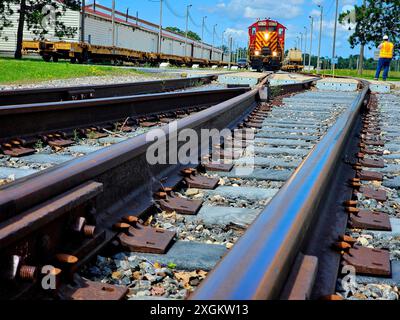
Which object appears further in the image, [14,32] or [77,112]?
[14,32]

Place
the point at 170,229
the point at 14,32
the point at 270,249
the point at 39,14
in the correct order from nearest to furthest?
the point at 270,249, the point at 170,229, the point at 39,14, the point at 14,32

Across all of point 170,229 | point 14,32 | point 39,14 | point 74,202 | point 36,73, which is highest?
point 39,14

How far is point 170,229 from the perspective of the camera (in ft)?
8.64

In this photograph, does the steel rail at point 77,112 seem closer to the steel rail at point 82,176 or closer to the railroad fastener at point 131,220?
the steel rail at point 82,176

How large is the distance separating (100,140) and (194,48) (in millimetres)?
71729

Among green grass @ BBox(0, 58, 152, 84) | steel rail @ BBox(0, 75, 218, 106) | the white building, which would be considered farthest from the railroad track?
the white building

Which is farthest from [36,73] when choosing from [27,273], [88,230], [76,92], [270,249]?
[270,249]

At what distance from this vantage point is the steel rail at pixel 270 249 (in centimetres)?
135

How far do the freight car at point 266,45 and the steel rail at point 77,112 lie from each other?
25335 mm

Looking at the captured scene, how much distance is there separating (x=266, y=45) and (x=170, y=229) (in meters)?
31.9

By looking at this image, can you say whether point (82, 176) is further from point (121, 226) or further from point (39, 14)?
point (39, 14)

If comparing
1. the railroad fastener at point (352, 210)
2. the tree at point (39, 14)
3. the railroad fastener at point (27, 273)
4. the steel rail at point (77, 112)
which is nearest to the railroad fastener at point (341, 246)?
the railroad fastener at point (352, 210)
